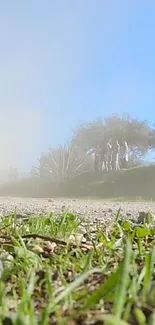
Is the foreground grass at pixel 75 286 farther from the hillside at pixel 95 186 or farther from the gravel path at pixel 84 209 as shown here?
the hillside at pixel 95 186

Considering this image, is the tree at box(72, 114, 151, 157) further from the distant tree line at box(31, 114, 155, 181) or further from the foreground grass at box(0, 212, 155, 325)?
the foreground grass at box(0, 212, 155, 325)

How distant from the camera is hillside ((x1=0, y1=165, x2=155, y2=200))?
81.7ft

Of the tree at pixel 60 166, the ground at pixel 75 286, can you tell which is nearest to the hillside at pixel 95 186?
the tree at pixel 60 166

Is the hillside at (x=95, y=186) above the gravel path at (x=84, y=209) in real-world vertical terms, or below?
above

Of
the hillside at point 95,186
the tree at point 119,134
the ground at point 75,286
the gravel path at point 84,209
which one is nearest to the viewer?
the ground at point 75,286

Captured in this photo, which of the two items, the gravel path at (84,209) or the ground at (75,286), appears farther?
the gravel path at (84,209)

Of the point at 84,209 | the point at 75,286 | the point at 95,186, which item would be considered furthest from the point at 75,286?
the point at 95,186

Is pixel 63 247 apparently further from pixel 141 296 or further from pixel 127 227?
pixel 141 296

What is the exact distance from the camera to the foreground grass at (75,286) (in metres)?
0.45

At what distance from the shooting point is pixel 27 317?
1.49ft

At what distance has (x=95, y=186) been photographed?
87.8 feet

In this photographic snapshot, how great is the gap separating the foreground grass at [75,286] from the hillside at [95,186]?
22559 millimetres

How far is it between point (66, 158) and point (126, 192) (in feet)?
20.8

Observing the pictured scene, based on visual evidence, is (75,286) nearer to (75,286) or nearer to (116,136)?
(75,286)
